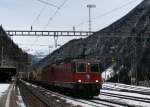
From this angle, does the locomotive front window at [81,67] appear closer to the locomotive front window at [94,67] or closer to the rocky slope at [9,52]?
the locomotive front window at [94,67]

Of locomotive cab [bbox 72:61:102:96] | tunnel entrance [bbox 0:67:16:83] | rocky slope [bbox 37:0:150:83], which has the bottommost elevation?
locomotive cab [bbox 72:61:102:96]

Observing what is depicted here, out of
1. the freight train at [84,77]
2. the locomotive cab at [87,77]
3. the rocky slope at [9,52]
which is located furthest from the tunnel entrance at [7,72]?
the rocky slope at [9,52]

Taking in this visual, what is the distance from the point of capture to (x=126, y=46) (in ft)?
386

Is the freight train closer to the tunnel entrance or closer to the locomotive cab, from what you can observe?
the locomotive cab

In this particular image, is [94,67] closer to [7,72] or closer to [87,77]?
[87,77]

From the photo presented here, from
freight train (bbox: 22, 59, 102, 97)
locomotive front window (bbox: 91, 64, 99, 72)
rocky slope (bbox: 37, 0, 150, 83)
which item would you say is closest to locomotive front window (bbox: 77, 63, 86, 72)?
freight train (bbox: 22, 59, 102, 97)

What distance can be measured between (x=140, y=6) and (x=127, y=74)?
52314 mm

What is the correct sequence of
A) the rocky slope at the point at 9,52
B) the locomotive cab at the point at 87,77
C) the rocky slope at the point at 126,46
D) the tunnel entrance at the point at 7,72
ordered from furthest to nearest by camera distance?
the rocky slope at the point at 9,52 → the rocky slope at the point at 126,46 → the tunnel entrance at the point at 7,72 → the locomotive cab at the point at 87,77

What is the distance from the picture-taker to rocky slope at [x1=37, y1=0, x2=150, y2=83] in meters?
95.9

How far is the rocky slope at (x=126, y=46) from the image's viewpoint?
95900mm

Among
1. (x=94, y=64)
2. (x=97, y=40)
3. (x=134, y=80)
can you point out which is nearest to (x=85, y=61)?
(x=94, y=64)

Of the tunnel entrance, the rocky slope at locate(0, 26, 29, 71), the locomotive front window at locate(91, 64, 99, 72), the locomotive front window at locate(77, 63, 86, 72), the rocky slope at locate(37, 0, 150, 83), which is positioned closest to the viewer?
the locomotive front window at locate(77, 63, 86, 72)

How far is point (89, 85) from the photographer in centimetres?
3397

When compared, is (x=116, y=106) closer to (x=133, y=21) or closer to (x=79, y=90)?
(x=79, y=90)
